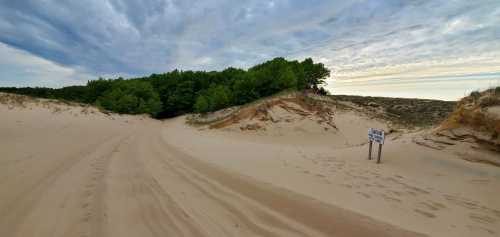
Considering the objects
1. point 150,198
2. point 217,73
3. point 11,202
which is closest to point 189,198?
point 150,198

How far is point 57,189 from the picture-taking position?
4.82 m

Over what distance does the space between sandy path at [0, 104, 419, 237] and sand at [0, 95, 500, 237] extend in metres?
0.02

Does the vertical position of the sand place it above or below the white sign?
below

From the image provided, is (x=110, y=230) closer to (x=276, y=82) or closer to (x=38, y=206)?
(x=38, y=206)

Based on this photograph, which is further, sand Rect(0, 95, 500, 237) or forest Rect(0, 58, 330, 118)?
forest Rect(0, 58, 330, 118)

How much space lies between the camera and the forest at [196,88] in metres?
30.9

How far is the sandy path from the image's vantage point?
11.3 feet

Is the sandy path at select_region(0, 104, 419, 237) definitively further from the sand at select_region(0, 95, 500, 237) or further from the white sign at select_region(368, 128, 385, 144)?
the white sign at select_region(368, 128, 385, 144)

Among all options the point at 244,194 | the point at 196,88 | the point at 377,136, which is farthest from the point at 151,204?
the point at 196,88

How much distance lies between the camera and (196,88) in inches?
2228

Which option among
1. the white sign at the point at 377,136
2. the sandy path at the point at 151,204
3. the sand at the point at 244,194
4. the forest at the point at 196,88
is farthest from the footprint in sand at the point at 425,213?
the forest at the point at 196,88

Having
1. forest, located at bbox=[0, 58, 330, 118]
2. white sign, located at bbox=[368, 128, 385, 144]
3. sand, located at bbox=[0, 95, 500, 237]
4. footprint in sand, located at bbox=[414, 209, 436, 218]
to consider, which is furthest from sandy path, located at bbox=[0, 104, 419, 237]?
forest, located at bbox=[0, 58, 330, 118]

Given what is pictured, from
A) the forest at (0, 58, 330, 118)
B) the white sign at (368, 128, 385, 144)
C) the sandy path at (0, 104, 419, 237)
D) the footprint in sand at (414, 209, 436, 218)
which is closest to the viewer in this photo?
the sandy path at (0, 104, 419, 237)

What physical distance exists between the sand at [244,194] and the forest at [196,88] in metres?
22.9
